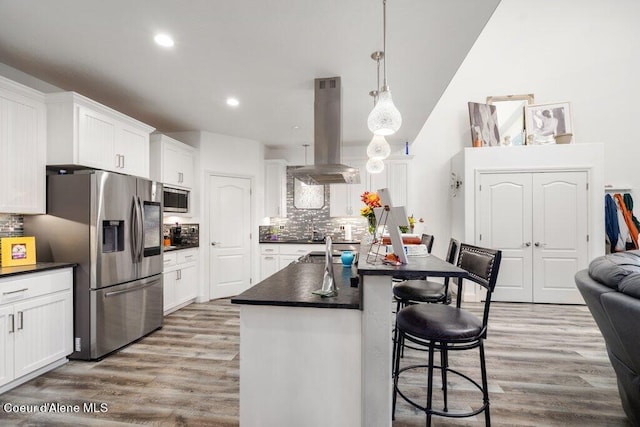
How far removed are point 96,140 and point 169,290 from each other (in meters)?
2.00

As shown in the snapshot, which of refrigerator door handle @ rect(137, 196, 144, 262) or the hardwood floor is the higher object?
refrigerator door handle @ rect(137, 196, 144, 262)

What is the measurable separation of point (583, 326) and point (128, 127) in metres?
5.88

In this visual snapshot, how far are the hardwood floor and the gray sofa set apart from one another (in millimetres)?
356

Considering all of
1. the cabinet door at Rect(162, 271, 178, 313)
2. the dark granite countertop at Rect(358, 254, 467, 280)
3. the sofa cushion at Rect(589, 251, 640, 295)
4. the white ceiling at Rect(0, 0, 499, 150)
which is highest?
the white ceiling at Rect(0, 0, 499, 150)

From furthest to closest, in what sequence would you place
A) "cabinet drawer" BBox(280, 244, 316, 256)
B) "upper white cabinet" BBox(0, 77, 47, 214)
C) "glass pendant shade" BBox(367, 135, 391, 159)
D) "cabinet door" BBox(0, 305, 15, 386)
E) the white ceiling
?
"cabinet drawer" BBox(280, 244, 316, 256)
"glass pendant shade" BBox(367, 135, 391, 159)
"upper white cabinet" BBox(0, 77, 47, 214)
"cabinet door" BBox(0, 305, 15, 386)
the white ceiling

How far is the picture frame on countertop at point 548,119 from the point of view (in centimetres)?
482

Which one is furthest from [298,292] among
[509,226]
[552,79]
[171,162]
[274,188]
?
[552,79]

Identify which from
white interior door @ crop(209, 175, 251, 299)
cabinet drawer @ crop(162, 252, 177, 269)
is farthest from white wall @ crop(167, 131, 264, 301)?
cabinet drawer @ crop(162, 252, 177, 269)

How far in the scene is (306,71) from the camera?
268 cm

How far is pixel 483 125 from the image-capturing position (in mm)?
4922

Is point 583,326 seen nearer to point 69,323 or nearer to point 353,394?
point 353,394

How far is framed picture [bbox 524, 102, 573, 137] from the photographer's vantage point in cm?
482

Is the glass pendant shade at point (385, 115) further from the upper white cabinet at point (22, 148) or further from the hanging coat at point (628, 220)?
the hanging coat at point (628, 220)

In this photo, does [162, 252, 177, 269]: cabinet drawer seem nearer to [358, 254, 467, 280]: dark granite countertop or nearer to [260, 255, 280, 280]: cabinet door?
[260, 255, 280, 280]: cabinet door
